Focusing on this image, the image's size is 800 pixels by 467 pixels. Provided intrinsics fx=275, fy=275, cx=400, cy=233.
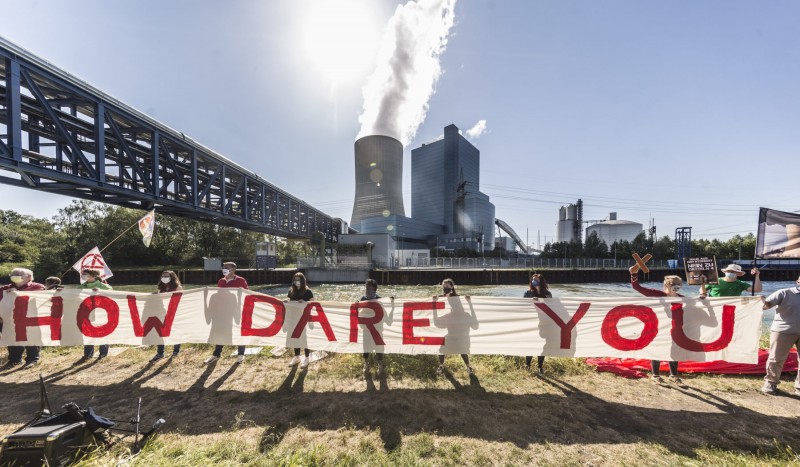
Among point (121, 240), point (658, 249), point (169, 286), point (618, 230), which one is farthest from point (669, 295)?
point (618, 230)

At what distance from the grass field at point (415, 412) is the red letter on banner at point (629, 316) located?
2.32 feet

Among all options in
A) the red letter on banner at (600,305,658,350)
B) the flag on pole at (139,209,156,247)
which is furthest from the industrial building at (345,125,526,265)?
the red letter on banner at (600,305,658,350)

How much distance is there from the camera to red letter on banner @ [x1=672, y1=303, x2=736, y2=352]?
539cm

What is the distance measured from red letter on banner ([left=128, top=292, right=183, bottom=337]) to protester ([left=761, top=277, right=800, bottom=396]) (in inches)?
464

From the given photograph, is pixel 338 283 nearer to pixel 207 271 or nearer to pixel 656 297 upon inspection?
pixel 207 271

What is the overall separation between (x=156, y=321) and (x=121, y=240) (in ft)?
231

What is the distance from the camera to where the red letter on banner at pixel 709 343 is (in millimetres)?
5391

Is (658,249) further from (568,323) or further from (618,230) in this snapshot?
(568,323)

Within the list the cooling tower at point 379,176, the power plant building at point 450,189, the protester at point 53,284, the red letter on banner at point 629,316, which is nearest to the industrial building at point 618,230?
the power plant building at point 450,189

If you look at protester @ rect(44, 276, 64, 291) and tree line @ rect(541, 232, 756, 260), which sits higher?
protester @ rect(44, 276, 64, 291)

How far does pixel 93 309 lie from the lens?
20.5 feet

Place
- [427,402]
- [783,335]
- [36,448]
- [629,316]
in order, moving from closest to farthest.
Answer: [36,448], [427,402], [783,335], [629,316]

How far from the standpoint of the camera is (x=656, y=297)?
577cm

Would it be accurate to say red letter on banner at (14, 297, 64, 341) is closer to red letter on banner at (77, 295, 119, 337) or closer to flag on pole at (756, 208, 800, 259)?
red letter on banner at (77, 295, 119, 337)
